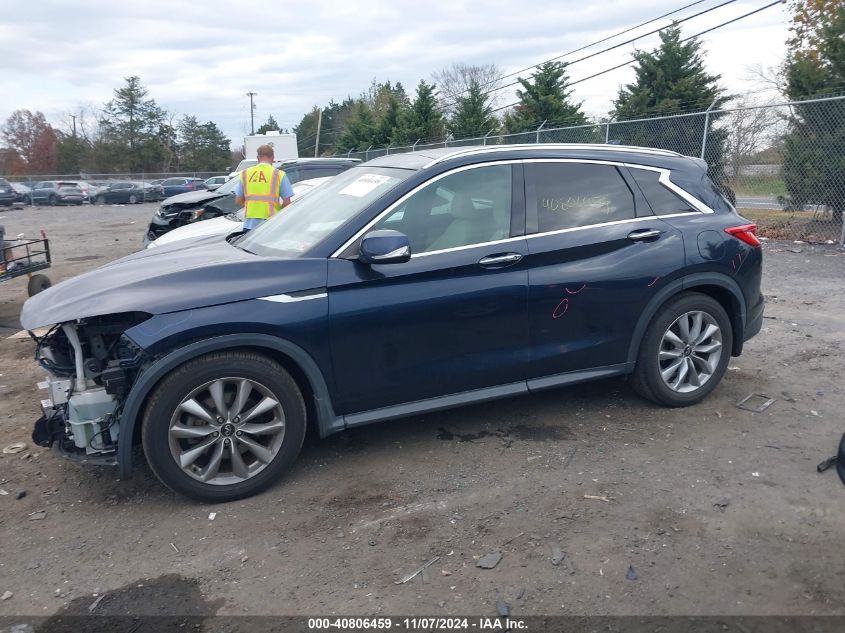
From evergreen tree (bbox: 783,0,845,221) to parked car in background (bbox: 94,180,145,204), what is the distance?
36034 mm

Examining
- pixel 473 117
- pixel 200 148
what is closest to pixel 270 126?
pixel 200 148

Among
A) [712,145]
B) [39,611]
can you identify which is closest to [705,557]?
[39,611]

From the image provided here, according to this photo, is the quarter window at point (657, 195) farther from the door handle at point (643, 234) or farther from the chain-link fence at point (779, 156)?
the chain-link fence at point (779, 156)

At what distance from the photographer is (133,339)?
3436 mm

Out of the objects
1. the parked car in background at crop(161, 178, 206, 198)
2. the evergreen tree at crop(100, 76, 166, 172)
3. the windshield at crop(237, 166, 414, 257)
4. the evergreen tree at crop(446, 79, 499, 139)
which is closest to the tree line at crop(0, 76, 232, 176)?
the evergreen tree at crop(100, 76, 166, 172)

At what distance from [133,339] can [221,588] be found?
1.31 meters

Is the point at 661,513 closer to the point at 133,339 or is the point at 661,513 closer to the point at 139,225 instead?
the point at 133,339

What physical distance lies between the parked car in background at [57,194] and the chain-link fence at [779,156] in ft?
114

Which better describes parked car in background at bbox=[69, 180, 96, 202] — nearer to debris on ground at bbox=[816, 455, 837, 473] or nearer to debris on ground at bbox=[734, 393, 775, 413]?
debris on ground at bbox=[734, 393, 775, 413]

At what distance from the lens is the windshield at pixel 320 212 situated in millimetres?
4086

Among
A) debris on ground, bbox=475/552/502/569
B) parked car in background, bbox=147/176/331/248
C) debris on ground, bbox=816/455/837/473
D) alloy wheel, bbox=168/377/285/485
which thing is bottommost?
debris on ground, bbox=475/552/502/569

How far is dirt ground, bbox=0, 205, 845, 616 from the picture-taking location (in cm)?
291

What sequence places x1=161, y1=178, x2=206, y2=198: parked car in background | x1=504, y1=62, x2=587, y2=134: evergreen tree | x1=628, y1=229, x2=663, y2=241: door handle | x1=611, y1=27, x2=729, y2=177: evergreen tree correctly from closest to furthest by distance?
Result: 1. x1=628, y1=229, x2=663, y2=241: door handle
2. x1=611, y1=27, x2=729, y2=177: evergreen tree
3. x1=504, y1=62, x2=587, y2=134: evergreen tree
4. x1=161, y1=178, x2=206, y2=198: parked car in background

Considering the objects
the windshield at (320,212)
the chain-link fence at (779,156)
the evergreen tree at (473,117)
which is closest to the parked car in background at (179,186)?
the evergreen tree at (473,117)
